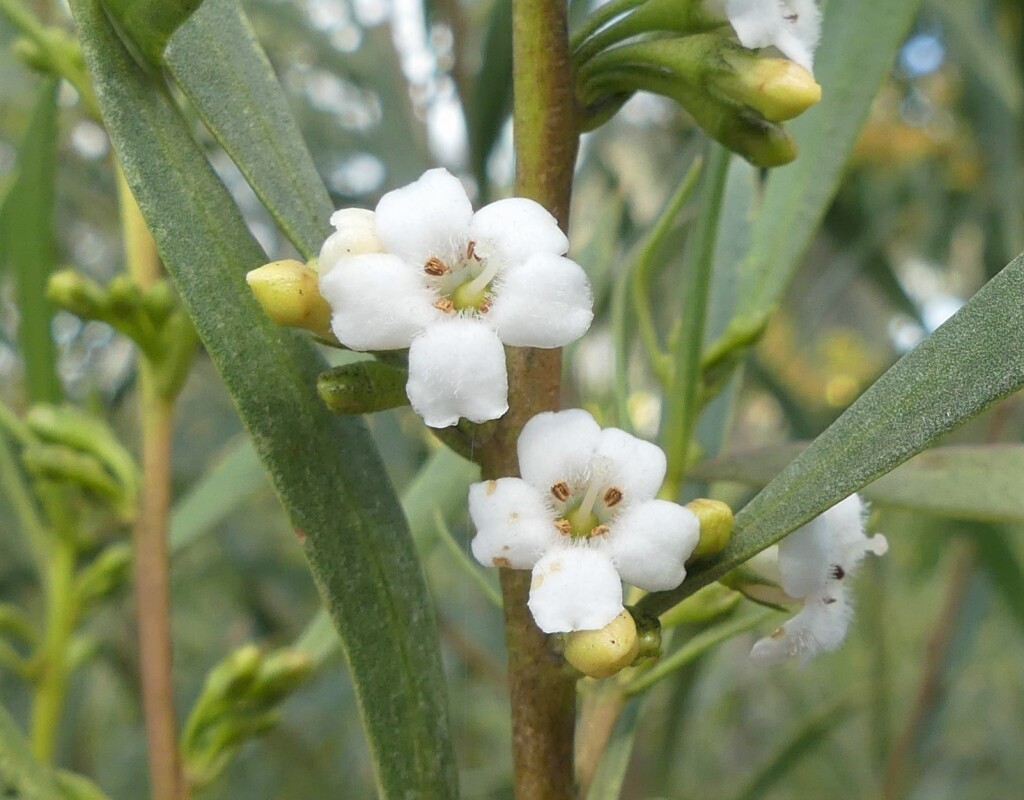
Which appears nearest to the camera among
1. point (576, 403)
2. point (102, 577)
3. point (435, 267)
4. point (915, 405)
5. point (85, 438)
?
point (915, 405)

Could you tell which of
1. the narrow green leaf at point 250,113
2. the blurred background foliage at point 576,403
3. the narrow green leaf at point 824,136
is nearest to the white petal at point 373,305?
the narrow green leaf at point 250,113

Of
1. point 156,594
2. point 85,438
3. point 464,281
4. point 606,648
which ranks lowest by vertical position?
point 156,594

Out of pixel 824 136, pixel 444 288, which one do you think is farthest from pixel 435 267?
pixel 824 136

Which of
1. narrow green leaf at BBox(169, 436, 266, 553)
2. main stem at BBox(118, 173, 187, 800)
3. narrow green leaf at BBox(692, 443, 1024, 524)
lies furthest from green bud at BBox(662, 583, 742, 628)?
narrow green leaf at BBox(169, 436, 266, 553)

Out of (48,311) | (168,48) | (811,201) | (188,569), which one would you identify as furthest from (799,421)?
(188,569)

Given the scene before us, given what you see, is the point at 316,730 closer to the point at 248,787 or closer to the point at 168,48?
the point at 248,787

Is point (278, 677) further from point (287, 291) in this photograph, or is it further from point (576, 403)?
point (576, 403)

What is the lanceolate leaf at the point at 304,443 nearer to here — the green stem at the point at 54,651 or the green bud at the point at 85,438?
the green bud at the point at 85,438
